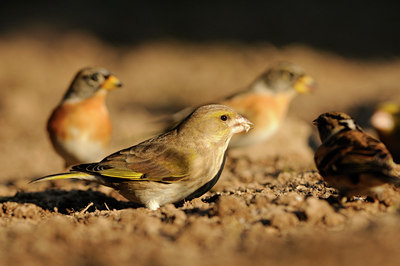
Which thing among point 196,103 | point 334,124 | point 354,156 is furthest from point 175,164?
point 196,103

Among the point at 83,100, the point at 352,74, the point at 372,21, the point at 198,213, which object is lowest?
the point at 198,213

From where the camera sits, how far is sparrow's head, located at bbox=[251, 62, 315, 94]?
8.45 metres

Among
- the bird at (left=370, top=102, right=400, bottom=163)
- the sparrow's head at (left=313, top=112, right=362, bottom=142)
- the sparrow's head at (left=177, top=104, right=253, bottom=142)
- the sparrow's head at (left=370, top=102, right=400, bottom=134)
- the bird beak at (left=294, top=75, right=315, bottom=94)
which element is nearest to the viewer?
the sparrow's head at (left=313, top=112, right=362, bottom=142)

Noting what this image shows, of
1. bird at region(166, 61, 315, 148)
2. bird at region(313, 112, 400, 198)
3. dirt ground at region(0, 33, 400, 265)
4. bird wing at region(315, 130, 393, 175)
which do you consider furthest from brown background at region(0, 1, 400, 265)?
bird at region(166, 61, 315, 148)

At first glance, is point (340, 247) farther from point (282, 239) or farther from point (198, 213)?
point (198, 213)

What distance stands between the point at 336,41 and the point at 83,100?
1303 centimetres

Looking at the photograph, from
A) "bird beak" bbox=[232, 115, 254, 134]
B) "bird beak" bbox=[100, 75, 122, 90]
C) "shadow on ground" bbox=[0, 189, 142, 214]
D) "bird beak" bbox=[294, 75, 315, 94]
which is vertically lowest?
"shadow on ground" bbox=[0, 189, 142, 214]

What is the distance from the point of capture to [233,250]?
3432 mm

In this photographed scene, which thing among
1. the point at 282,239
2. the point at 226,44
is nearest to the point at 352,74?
the point at 226,44

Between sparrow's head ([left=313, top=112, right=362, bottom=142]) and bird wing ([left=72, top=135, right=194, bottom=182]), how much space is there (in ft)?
4.15

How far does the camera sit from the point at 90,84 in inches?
287

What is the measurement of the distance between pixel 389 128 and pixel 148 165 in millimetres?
3056

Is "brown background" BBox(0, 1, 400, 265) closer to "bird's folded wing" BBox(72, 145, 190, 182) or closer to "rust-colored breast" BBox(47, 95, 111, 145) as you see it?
"bird's folded wing" BBox(72, 145, 190, 182)

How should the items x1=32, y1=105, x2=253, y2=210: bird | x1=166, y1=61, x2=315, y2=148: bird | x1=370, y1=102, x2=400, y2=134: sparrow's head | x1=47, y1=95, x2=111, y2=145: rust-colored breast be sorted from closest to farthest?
x1=32, y1=105, x2=253, y2=210: bird
x1=370, y1=102, x2=400, y2=134: sparrow's head
x1=47, y1=95, x2=111, y2=145: rust-colored breast
x1=166, y1=61, x2=315, y2=148: bird
